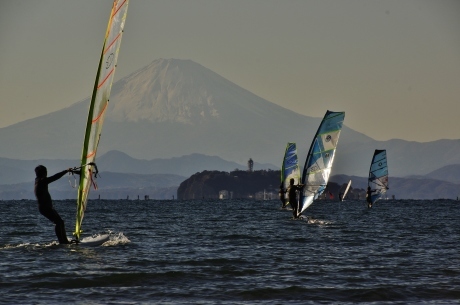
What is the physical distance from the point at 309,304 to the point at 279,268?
5.57 metres

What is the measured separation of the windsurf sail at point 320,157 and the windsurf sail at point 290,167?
2452cm

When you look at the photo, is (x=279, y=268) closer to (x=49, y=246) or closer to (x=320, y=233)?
(x=49, y=246)

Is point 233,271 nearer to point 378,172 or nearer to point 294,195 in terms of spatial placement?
point 294,195

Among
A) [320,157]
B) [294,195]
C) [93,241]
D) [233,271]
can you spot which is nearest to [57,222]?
[93,241]

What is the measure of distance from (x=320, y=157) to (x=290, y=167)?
2752 cm

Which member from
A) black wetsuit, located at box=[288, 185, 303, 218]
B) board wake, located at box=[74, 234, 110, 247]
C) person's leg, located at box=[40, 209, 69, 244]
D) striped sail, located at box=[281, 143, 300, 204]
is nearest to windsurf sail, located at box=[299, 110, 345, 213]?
black wetsuit, located at box=[288, 185, 303, 218]

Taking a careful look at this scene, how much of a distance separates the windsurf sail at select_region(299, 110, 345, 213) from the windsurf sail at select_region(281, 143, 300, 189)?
24.5 m

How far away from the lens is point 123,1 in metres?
25.6

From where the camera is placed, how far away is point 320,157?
50938mm

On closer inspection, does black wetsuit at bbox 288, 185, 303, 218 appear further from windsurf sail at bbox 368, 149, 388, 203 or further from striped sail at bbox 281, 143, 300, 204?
windsurf sail at bbox 368, 149, 388, 203

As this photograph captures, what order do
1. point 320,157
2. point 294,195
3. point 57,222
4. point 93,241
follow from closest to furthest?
point 57,222, point 93,241, point 294,195, point 320,157

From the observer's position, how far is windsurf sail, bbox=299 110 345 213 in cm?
5059

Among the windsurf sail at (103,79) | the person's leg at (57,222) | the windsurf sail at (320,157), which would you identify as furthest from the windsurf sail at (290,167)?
the windsurf sail at (103,79)

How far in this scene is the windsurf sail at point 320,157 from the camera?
5059 centimetres
